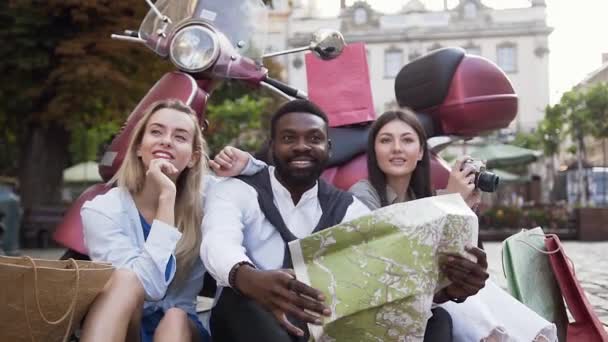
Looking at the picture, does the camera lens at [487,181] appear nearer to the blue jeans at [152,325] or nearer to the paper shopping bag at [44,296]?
the blue jeans at [152,325]

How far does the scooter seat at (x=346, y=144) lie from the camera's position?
9.75 ft

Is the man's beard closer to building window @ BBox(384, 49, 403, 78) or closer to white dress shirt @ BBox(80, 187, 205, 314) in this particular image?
white dress shirt @ BBox(80, 187, 205, 314)

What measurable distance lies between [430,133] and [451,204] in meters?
1.51

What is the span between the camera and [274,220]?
6.43 feet

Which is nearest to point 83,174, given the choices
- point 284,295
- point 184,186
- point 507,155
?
point 507,155

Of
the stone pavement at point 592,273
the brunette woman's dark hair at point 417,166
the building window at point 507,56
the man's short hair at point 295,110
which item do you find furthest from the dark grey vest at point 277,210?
the building window at point 507,56

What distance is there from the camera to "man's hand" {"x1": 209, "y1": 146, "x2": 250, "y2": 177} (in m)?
2.06

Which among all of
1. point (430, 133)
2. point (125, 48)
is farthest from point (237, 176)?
point (125, 48)

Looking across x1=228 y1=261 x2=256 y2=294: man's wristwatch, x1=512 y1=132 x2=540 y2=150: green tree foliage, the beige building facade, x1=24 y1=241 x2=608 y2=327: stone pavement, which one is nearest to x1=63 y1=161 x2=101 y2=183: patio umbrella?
x1=24 y1=241 x2=608 y2=327: stone pavement

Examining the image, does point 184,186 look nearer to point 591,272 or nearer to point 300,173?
point 300,173

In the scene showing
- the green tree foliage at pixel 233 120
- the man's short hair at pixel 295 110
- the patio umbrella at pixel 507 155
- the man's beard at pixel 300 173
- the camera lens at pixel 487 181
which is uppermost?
the man's short hair at pixel 295 110

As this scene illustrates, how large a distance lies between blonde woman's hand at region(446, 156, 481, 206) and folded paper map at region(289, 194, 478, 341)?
777 mm

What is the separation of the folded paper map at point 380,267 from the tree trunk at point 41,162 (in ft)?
30.6

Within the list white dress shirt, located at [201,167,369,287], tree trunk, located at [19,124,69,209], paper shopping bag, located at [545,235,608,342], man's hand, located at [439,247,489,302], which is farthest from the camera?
tree trunk, located at [19,124,69,209]
